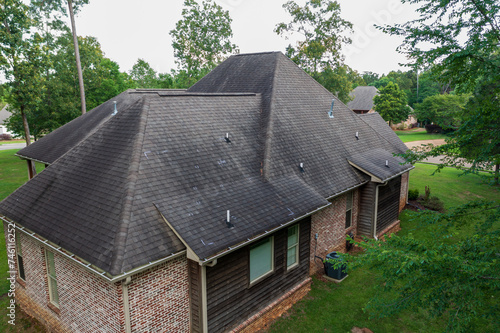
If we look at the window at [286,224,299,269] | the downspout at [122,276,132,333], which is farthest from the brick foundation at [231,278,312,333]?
the downspout at [122,276,132,333]

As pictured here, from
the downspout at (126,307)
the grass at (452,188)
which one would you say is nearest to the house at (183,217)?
the downspout at (126,307)

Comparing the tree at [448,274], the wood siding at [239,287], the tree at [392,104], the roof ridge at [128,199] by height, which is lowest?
the wood siding at [239,287]

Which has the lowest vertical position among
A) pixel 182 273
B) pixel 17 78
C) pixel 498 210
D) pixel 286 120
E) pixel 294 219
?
pixel 182 273

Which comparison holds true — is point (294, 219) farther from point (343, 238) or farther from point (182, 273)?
point (343, 238)

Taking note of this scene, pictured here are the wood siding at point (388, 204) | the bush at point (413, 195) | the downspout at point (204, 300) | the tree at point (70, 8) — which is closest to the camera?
the downspout at point (204, 300)

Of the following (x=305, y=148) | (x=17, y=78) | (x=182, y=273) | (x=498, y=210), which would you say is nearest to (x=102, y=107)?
(x=17, y=78)

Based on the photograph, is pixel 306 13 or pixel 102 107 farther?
pixel 306 13

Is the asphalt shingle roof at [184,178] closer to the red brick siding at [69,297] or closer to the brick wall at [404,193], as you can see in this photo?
the red brick siding at [69,297]

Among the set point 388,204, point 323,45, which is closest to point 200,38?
point 323,45
